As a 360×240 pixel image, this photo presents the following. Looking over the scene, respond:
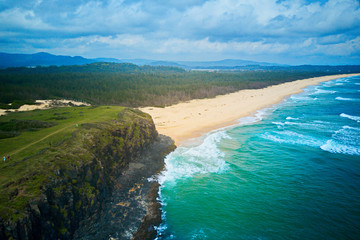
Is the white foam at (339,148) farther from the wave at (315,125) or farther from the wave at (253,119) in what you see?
the wave at (253,119)

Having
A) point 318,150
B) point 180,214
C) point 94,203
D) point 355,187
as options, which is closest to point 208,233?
point 180,214

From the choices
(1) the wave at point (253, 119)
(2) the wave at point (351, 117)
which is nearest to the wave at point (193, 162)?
(1) the wave at point (253, 119)

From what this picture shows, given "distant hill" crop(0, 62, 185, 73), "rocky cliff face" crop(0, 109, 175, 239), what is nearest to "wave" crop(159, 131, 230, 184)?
"rocky cliff face" crop(0, 109, 175, 239)

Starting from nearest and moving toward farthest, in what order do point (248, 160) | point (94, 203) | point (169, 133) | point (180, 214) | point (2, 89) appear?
point (94, 203) < point (180, 214) < point (248, 160) < point (169, 133) < point (2, 89)

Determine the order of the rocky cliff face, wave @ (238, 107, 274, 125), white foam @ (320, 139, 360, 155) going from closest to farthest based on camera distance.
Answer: the rocky cliff face, white foam @ (320, 139, 360, 155), wave @ (238, 107, 274, 125)

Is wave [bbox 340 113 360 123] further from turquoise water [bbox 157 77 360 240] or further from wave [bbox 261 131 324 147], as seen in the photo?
wave [bbox 261 131 324 147]

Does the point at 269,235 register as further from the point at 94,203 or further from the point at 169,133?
the point at 169,133
